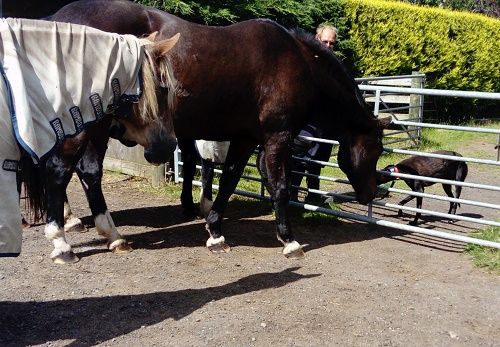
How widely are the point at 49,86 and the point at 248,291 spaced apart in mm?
2058

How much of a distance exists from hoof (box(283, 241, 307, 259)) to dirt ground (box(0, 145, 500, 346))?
0.19ft

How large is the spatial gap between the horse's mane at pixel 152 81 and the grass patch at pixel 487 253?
121 inches

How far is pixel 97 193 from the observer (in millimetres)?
4855

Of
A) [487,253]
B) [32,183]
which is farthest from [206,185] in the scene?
[487,253]

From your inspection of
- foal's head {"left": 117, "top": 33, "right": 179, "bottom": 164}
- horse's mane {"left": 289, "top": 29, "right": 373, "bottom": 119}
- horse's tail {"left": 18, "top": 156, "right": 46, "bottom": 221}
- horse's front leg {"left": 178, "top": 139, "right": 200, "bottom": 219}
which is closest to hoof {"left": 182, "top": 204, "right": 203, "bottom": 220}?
horse's front leg {"left": 178, "top": 139, "right": 200, "bottom": 219}

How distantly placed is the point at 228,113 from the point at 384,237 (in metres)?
2.09

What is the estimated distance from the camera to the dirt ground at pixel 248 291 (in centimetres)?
348

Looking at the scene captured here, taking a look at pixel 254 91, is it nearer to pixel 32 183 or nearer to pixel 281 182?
pixel 281 182

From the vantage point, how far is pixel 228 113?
4898 millimetres

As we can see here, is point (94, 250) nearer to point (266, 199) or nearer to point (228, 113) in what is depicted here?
point (228, 113)

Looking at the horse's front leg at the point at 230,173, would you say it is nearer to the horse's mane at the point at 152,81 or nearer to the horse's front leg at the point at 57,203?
the horse's front leg at the point at 57,203

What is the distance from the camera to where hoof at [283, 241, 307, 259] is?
16.4ft

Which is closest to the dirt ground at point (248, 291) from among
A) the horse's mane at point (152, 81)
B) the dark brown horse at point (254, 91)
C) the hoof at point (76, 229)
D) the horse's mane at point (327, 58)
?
the hoof at point (76, 229)

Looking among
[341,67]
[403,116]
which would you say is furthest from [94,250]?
[403,116]
